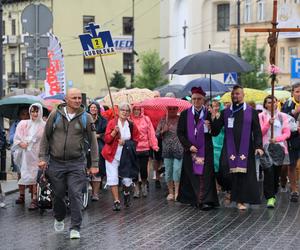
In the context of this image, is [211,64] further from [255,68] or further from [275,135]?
[255,68]

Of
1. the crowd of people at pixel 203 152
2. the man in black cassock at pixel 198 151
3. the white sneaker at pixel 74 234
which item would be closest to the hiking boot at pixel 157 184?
the crowd of people at pixel 203 152

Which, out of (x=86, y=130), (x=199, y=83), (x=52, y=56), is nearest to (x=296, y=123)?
(x=86, y=130)

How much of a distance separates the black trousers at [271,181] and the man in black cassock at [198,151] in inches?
32.8

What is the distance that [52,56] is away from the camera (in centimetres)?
2642

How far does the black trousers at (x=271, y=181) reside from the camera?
13.6 metres

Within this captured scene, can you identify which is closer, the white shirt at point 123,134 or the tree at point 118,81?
the white shirt at point 123,134

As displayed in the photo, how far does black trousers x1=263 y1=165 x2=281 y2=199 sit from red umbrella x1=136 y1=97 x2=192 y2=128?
2089 mm

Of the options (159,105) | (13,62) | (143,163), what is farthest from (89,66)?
(143,163)

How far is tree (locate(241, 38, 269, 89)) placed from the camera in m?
45.3

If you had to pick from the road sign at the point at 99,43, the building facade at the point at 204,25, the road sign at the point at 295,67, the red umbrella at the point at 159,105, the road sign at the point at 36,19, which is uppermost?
the building facade at the point at 204,25

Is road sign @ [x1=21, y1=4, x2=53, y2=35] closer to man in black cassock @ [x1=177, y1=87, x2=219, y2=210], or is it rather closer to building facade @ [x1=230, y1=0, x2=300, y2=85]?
man in black cassock @ [x1=177, y1=87, x2=219, y2=210]

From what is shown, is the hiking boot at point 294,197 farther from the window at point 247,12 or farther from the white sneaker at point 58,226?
the window at point 247,12

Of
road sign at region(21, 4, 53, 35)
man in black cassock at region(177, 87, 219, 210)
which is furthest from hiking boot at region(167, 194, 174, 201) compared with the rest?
road sign at region(21, 4, 53, 35)

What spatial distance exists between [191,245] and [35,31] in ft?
30.3
